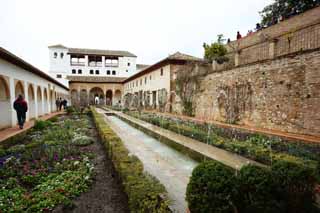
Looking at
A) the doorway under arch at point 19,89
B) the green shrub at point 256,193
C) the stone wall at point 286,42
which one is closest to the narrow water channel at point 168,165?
the green shrub at point 256,193

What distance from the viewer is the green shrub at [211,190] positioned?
191 centimetres

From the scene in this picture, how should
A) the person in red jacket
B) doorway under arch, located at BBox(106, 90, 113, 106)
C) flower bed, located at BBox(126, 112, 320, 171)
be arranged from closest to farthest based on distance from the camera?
flower bed, located at BBox(126, 112, 320, 171)
the person in red jacket
doorway under arch, located at BBox(106, 90, 113, 106)

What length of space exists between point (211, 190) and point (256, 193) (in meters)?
0.50

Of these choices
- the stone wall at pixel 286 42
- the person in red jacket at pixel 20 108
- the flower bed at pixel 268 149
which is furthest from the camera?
the person in red jacket at pixel 20 108

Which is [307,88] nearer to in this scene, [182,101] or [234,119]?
[234,119]

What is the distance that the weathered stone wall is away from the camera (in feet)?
22.0

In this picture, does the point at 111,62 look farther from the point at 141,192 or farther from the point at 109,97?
the point at 141,192

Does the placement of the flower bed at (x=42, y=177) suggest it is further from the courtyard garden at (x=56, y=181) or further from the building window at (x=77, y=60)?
the building window at (x=77, y=60)

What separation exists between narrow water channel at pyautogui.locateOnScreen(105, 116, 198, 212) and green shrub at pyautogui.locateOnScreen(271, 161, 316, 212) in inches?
45.3

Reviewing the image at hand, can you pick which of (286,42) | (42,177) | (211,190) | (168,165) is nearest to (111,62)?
(286,42)

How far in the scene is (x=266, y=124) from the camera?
27.7 ft

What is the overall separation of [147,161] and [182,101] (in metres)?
10.7

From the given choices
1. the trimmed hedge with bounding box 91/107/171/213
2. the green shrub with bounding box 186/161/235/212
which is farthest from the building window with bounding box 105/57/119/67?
the green shrub with bounding box 186/161/235/212

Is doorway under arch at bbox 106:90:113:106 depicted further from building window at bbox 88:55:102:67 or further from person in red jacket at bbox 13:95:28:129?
person in red jacket at bbox 13:95:28:129
